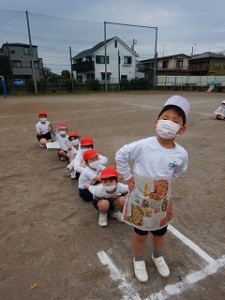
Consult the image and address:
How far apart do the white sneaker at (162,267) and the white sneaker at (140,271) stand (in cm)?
13

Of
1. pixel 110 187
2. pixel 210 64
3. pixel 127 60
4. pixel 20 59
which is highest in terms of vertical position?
pixel 20 59

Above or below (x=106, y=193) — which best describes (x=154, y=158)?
above

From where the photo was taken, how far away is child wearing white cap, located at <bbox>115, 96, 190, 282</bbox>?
1792mm

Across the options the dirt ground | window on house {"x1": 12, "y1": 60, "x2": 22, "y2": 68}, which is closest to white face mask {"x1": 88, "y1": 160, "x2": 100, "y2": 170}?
the dirt ground

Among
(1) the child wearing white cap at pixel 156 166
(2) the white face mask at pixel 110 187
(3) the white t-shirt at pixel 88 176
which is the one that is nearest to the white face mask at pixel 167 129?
(1) the child wearing white cap at pixel 156 166

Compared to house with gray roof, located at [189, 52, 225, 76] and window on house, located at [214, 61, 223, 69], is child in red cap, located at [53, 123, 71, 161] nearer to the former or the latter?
house with gray roof, located at [189, 52, 225, 76]

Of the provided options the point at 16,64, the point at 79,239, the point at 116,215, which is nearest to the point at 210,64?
the point at 16,64

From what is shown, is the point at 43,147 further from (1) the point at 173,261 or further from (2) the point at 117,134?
(1) the point at 173,261

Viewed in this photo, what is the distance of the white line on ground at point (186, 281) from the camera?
194 centimetres

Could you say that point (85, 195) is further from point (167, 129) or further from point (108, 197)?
point (167, 129)

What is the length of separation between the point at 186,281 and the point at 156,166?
112cm

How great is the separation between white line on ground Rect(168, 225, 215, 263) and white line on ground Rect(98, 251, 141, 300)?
0.82 m

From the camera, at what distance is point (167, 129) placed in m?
1.76

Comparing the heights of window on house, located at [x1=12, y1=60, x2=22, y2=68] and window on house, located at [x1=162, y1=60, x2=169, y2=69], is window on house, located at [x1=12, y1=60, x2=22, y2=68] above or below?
above
